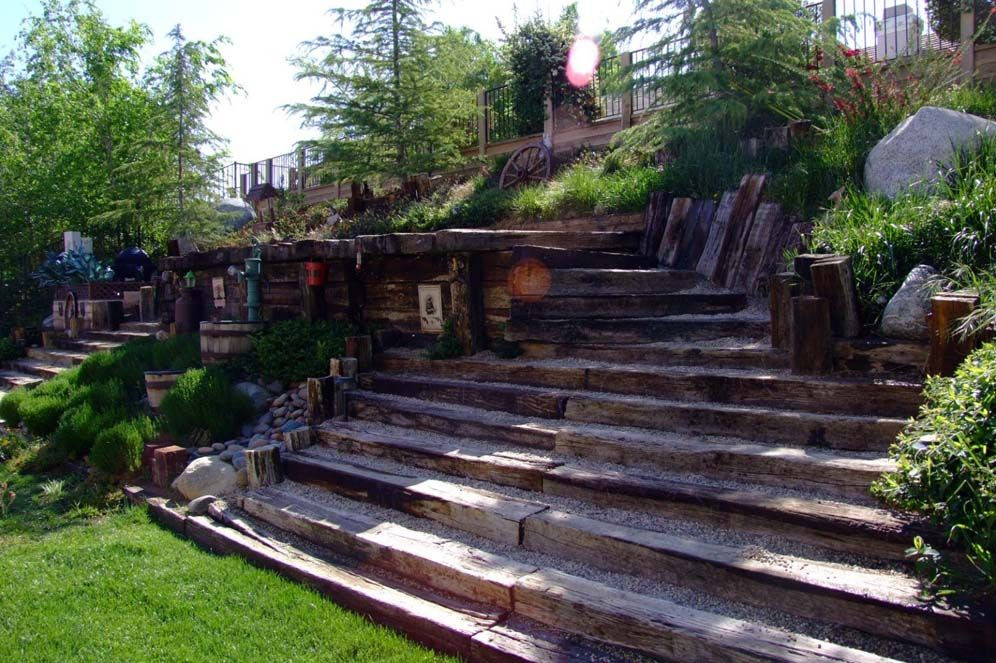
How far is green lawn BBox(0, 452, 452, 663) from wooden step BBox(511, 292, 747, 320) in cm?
255

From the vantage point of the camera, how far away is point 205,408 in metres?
6.08

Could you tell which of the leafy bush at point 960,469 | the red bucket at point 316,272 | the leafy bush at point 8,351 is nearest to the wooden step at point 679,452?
the leafy bush at point 960,469

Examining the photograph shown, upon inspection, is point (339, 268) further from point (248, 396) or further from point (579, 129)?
point (579, 129)

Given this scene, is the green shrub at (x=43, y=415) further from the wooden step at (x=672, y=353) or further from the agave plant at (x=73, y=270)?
the agave plant at (x=73, y=270)

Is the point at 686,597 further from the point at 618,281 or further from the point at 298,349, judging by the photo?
the point at 298,349

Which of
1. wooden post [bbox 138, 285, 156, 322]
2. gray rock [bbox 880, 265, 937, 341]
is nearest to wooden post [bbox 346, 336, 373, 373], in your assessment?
gray rock [bbox 880, 265, 937, 341]

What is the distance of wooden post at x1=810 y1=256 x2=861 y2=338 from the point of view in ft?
13.0

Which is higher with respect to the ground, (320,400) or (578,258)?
(578,258)

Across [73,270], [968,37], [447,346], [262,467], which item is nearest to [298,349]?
[447,346]

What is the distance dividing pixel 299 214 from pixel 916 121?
11902 mm

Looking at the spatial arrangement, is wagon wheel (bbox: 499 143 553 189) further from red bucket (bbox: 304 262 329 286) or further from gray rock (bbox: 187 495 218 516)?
gray rock (bbox: 187 495 218 516)

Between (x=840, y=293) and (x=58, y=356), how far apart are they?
10378mm

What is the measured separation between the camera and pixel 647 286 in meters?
5.94

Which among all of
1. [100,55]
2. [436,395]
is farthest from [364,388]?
[100,55]
